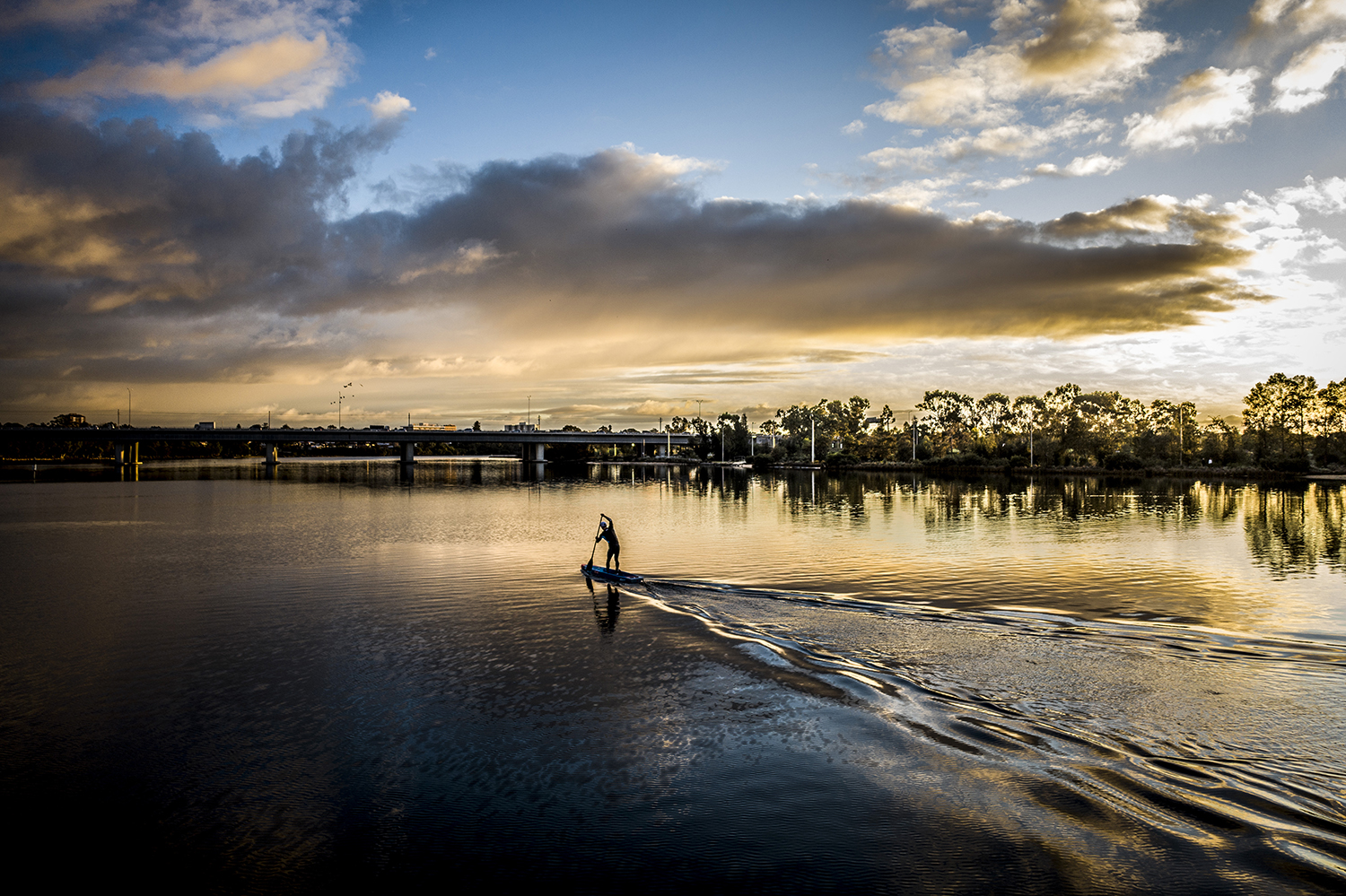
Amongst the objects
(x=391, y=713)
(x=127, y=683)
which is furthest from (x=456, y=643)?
(x=127, y=683)

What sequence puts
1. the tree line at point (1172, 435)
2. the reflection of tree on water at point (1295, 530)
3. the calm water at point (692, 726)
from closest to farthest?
the calm water at point (692, 726), the reflection of tree on water at point (1295, 530), the tree line at point (1172, 435)

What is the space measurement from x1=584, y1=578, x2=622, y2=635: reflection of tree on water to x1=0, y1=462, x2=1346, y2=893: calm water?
0.20 metres

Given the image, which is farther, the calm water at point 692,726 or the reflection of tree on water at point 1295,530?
the reflection of tree on water at point 1295,530

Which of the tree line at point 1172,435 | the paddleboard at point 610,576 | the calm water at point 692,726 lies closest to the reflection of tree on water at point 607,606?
the calm water at point 692,726

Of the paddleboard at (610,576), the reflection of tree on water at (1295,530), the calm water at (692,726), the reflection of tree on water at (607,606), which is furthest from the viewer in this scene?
Result: the reflection of tree on water at (1295,530)

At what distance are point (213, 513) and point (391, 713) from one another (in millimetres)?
60913

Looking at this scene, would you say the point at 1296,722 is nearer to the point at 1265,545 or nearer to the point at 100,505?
the point at 1265,545

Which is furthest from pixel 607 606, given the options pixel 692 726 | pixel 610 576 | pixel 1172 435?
pixel 1172 435

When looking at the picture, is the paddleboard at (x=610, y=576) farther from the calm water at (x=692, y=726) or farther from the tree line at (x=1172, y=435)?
the tree line at (x=1172, y=435)

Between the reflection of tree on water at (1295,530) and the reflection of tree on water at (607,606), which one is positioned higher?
the reflection of tree on water at (607,606)

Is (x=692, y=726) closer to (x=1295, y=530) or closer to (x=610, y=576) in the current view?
(x=610, y=576)

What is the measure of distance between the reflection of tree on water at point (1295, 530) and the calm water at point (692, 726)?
152 centimetres

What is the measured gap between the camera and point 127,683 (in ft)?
56.0

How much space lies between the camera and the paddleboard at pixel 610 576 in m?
29.7
